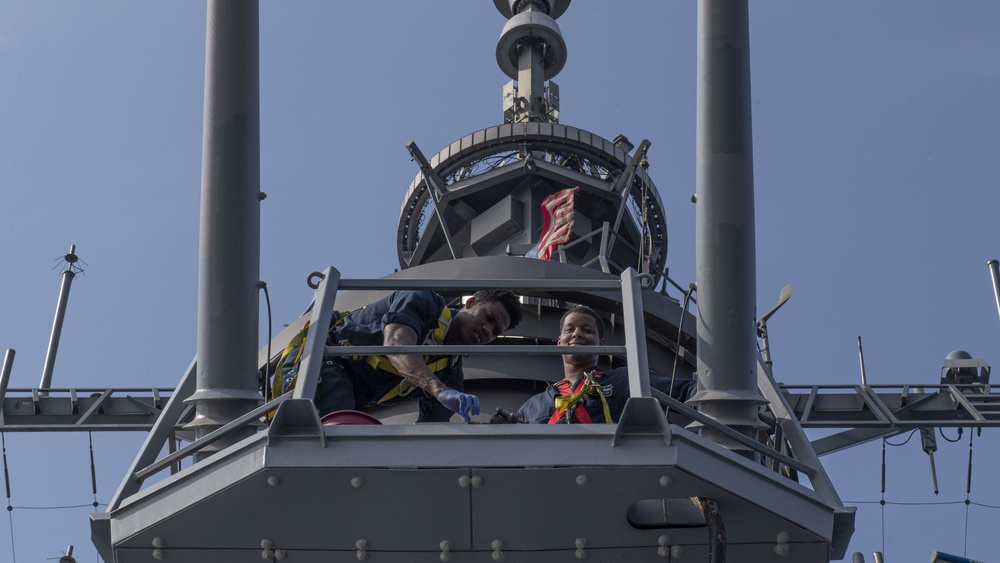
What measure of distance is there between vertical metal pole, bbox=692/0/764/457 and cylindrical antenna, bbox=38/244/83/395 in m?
13.8

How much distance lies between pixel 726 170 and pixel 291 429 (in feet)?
10.1

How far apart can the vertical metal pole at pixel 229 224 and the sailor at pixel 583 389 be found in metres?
1.69

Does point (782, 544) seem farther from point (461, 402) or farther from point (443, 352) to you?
point (461, 402)

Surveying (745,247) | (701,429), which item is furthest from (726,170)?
(701,429)

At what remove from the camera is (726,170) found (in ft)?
25.8

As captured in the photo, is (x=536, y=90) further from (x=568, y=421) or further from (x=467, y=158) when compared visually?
(x=568, y=421)

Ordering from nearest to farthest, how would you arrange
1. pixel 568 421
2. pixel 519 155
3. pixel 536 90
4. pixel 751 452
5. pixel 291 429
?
pixel 291 429 → pixel 751 452 → pixel 568 421 → pixel 519 155 → pixel 536 90

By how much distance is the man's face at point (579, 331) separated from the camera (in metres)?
8.45

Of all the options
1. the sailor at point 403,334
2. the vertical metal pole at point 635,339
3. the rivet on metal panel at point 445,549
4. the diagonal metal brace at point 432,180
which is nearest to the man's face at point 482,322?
the sailor at point 403,334

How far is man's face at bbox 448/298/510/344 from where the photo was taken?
8742mm

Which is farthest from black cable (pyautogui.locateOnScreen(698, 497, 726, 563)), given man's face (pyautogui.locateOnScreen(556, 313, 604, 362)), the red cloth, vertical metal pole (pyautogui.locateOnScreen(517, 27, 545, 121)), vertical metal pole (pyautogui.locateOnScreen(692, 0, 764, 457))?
vertical metal pole (pyautogui.locateOnScreen(517, 27, 545, 121))

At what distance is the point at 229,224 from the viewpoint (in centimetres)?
761

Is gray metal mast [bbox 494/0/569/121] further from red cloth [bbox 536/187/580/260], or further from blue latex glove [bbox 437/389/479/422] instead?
blue latex glove [bbox 437/389/479/422]

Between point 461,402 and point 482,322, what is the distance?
1.24m
